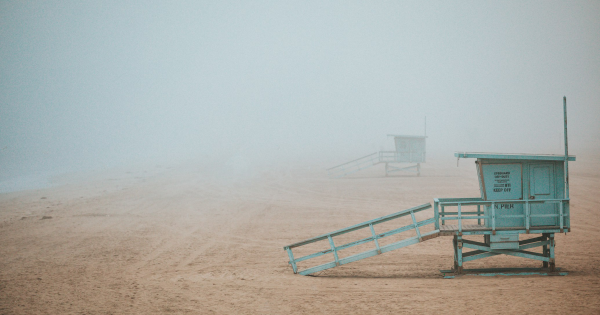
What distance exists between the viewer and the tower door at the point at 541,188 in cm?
1041

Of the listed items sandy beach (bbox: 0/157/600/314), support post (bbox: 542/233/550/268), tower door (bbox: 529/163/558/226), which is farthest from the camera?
support post (bbox: 542/233/550/268)

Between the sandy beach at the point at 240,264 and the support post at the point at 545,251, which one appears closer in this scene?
the sandy beach at the point at 240,264

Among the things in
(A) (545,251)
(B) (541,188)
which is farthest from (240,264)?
(B) (541,188)

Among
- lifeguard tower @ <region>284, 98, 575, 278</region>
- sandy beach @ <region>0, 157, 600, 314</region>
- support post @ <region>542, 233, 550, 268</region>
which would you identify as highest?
lifeguard tower @ <region>284, 98, 575, 278</region>

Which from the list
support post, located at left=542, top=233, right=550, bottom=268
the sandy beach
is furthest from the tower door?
the sandy beach

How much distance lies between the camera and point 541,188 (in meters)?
10.4

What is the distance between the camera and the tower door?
34.2 feet

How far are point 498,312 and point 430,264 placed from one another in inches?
164

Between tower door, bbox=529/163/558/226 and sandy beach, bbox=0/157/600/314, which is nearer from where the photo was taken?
sandy beach, bbox=0/157/600/314

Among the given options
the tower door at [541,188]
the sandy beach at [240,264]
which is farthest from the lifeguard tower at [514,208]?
the sandy beach at [240,264]

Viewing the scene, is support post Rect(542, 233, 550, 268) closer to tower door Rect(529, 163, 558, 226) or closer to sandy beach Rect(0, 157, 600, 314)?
tower door Rect(529, 163, 558, 226)

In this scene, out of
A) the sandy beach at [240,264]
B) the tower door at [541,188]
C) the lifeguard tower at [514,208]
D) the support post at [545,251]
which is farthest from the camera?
the support post at [545,251]

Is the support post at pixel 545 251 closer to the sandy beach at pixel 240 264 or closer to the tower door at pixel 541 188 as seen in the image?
the tower door at pixel 541 188

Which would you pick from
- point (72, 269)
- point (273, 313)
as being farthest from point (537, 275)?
point (72, 269)
